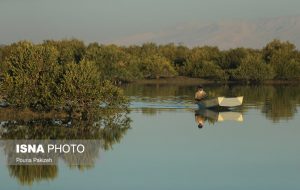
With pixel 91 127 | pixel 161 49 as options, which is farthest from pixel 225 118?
pixel 161 49

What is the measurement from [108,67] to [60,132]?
70948 millimetres

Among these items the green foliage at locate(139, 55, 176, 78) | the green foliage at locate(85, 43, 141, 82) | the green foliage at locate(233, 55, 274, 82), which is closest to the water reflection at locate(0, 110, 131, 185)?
the green foliage at locate(85, 43, 141, 82)

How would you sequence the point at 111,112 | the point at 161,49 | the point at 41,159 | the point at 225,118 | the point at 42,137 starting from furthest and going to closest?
the point at 161,49 < the point at 225,118 < the point at 111,112 < the point at 42,137 < the point at 41,159

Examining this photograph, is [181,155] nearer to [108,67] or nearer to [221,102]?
[221,102]

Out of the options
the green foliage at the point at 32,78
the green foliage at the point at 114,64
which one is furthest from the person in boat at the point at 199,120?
the green foliage at the point at 114,64

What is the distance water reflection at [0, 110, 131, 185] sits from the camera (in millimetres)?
24997

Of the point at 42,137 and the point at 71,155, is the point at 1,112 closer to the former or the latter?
the point at 42,137

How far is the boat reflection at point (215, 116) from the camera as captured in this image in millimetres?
43844

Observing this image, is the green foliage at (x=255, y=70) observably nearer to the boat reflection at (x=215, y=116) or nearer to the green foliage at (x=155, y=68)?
the green foliage at (x=155, y=68)

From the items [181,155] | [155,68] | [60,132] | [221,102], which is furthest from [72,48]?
[181,155]

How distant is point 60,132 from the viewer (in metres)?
34.5

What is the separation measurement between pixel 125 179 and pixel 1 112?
64.9ft

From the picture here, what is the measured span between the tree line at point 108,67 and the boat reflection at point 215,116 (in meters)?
5.84

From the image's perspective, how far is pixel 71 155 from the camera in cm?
2836
